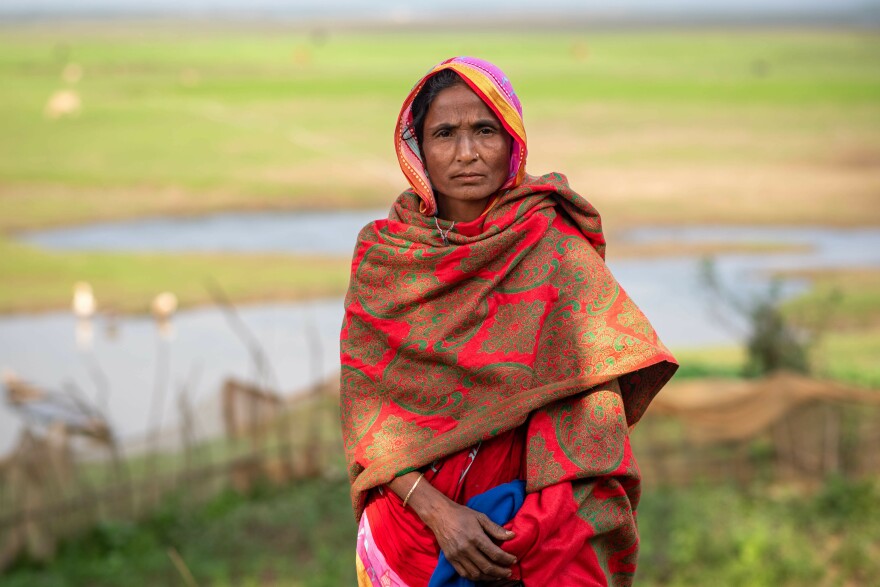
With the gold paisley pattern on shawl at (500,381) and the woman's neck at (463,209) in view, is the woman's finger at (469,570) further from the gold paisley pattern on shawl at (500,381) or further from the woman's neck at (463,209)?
the woman's neck at (463,209)

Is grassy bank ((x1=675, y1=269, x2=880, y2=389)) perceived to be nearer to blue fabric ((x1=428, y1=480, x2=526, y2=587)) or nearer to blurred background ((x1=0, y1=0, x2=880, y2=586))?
blurred background ((x1=0, y1=0, x2=880, y2=586))

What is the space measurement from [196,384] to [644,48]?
128ft

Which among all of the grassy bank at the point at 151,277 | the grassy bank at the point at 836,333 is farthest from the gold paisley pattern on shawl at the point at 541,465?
the grassy bank at the point at 151,277

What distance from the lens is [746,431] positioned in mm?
6695

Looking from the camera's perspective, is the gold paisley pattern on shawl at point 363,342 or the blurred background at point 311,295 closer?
the gold paisley pattern on shawl at point 363,342

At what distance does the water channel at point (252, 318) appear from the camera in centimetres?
998

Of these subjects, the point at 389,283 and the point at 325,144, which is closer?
the point at 389,283

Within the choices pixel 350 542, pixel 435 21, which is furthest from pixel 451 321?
pixel 435 21

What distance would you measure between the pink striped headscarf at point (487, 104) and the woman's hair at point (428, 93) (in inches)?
0.4

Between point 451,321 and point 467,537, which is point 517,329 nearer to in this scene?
point 451,321

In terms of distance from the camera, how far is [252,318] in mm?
12188

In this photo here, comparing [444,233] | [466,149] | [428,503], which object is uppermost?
[466,149]

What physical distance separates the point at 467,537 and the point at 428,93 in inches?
34.6

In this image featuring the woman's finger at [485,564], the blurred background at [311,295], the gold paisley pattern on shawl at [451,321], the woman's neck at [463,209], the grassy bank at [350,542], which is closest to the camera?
the woman's finger at [485,564]
